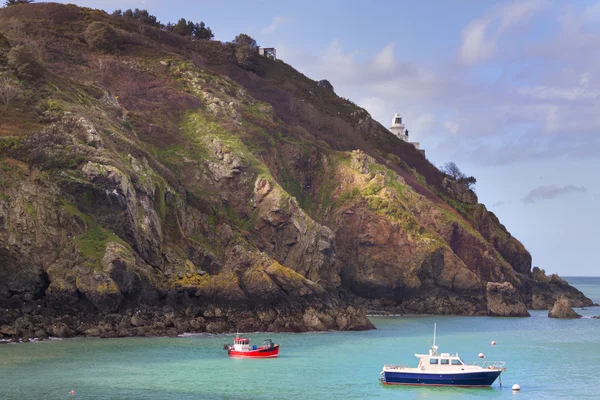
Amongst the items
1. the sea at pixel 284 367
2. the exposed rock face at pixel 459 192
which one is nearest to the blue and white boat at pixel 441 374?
the sea at pixel 284 367

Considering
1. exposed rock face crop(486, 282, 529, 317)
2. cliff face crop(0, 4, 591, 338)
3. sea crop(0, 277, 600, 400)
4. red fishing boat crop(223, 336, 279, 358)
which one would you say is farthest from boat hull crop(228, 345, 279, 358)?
exposed rock face crop(486, 282, 529, 317)

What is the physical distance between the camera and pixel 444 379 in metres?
63.3

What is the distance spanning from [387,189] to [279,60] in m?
72.6

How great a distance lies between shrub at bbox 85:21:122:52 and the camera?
5856 inches

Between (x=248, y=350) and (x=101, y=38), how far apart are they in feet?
284

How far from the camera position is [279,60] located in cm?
19925

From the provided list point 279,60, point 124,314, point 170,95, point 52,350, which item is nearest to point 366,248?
point 170,95

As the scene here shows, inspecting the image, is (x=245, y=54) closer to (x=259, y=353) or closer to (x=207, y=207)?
(x=207, y=207)

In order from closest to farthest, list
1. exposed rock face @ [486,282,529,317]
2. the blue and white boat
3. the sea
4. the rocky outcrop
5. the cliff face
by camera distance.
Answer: the sea < the blue and white boat < the cliff face < exposed rock face @ [486,282,529,317] < the rocky outcrop

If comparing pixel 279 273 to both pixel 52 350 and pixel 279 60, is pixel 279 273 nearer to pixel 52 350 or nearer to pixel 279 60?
pixel 52 350

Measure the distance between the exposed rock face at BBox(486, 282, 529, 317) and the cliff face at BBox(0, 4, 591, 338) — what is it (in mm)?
215

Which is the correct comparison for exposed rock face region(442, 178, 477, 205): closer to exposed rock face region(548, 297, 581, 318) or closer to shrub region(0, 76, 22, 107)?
exposed rock face region(548, 297, 581, 318)

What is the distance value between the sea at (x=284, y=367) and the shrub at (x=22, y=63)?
128ft

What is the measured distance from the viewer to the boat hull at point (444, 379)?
208ft
